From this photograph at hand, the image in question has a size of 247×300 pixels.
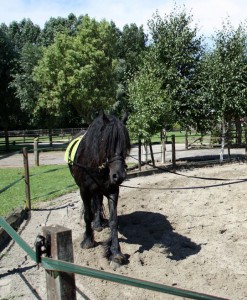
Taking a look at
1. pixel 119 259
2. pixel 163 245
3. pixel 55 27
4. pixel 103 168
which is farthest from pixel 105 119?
pixel 55 27

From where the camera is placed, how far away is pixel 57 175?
14000 mm

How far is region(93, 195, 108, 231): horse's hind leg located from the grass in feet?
5.37

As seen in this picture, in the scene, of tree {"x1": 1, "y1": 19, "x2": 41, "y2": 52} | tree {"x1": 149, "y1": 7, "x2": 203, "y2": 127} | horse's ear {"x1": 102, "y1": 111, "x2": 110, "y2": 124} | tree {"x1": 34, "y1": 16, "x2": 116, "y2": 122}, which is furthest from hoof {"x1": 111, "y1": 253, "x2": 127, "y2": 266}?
tree {"x1": 1, "y1": 19, "x2": 41, "y2": 52}

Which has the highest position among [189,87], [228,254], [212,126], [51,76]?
[51,76]

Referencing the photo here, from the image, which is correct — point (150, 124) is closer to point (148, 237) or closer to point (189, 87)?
point (189, 87)

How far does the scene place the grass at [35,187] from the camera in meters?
8.92

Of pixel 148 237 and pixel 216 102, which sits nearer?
pixel 148 237

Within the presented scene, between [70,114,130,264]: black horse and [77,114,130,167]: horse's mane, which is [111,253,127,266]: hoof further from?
[77,114,130,167]: horse's mane

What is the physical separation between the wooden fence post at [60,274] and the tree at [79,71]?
2413 cm

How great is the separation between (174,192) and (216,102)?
7.15 m

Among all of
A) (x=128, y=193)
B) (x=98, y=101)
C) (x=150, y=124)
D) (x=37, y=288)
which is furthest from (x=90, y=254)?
(x=98, y=101)

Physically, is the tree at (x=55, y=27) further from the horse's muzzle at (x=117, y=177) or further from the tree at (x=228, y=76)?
the horse's muzzle at (x=117, y=177)

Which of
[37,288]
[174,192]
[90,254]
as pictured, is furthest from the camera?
[174,192]

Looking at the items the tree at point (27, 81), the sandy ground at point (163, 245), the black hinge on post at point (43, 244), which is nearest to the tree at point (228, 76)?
the sandy ground at point (163, 245)
